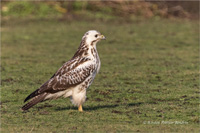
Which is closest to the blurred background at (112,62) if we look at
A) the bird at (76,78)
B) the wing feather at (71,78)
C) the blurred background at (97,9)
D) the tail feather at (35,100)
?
the blurred background at (97,9)

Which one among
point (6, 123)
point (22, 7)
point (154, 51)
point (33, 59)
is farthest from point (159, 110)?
point (22, 7)

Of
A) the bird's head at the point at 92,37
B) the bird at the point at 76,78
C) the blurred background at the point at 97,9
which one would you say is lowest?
the blurred background at the point at 97,9

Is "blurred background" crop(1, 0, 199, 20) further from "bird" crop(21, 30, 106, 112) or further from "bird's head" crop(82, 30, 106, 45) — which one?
"bird" crop(21, 30, 106, 112)

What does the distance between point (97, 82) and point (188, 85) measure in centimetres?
247

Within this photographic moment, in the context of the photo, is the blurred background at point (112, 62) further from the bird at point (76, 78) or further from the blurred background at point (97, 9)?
the bird at point (76, 78)

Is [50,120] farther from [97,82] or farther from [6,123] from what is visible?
[97,82]

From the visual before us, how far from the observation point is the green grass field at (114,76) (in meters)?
8.72

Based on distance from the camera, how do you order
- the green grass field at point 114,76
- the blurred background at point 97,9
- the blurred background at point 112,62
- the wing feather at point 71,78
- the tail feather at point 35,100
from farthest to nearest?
the blurred background at point 97,9
the wing feather at point 71,78
the tail feather at point 35,100
the blurred background at point 112,62
the green grass field at point 114,76

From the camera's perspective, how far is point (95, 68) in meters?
9.30

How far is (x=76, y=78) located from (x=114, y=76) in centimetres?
457

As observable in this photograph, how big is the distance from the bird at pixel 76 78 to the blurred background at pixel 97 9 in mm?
18296

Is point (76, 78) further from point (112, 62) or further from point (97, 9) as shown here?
point (97, 9)

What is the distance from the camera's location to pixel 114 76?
13.8 meters

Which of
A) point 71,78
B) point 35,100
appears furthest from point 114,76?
point 35,100
